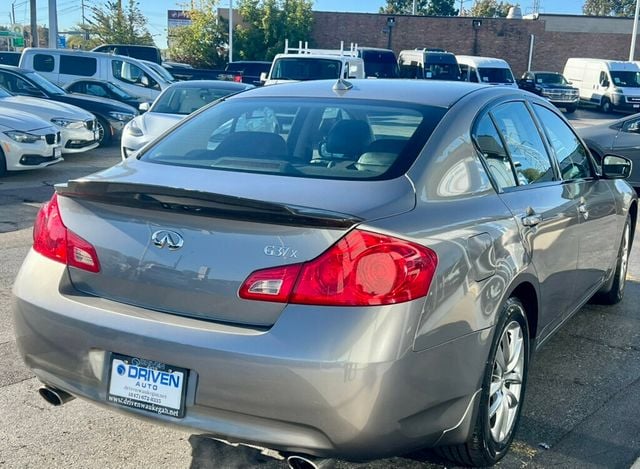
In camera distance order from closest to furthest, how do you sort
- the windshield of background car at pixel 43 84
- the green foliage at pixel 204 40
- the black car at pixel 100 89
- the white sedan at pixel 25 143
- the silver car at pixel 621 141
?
1. the white sedan at pixel 25 143
2. the silver car at pixel 621 141
3. the windshield of background car at pixel 43 84
4. the black car at pixel 100 89
5. the green foliage at pixel 204 40

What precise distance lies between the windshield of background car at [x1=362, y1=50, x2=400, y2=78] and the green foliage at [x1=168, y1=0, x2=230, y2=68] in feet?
56.9

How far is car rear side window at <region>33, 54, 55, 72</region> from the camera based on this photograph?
773 inches

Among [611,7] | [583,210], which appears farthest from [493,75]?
[611,7]

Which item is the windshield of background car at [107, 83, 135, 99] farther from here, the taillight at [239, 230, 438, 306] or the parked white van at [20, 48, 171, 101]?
the taillight at [239, 230, 438, 306]

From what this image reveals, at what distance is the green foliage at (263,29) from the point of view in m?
42.1

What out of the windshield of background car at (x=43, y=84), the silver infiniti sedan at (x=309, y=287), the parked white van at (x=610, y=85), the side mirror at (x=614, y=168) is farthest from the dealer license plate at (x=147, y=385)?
the parked white van at (x=610, y=85)

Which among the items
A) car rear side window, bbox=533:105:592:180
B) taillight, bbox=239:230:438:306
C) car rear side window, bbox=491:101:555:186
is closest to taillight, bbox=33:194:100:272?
taillight, bbox=239:230:438:306

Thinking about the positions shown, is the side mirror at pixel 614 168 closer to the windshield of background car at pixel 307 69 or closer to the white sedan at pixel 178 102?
the white sedan at pixel 178 102

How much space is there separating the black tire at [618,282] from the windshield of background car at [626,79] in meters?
28.2

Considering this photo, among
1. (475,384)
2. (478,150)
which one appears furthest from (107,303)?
(478,150)

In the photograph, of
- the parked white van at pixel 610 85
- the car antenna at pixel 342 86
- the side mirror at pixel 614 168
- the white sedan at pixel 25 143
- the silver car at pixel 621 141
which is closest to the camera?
the car antenna at pixel 342 86

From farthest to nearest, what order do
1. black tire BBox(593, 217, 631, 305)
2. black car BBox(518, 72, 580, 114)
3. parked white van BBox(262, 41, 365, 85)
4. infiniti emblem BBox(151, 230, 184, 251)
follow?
black car BBox(518, 72, 580, 114), parked white van BBox(262, 41, 365, 85), black tire BBox(593, 217, 631, 305), infiniti emblem BBox(151, 230, 184, 251)

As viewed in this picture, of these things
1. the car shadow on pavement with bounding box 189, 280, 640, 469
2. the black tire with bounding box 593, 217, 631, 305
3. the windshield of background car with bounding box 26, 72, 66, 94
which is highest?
the windshield of background car with bounding box 26, 72, 66, 94

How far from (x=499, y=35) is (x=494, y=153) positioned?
44.5m
